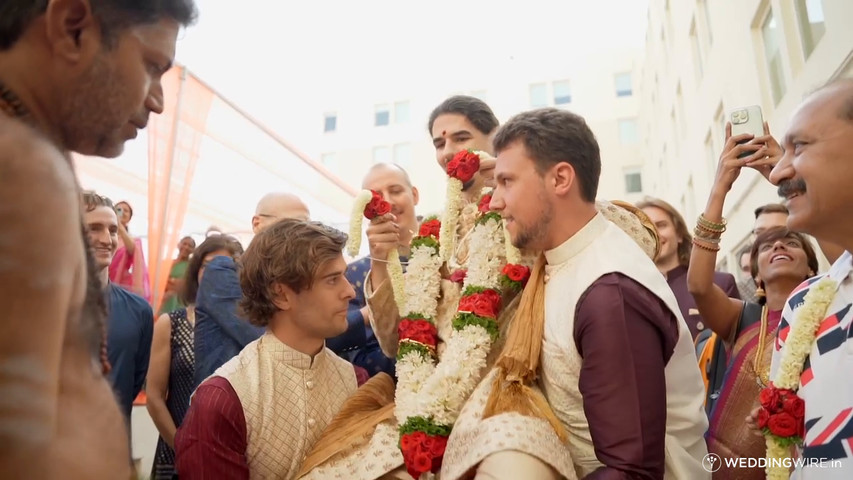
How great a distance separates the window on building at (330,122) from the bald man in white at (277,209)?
72.6ft

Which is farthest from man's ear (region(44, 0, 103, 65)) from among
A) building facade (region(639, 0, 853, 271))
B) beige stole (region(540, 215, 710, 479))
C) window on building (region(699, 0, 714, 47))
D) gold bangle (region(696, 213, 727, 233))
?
window on building (region(699, 0, 714, 47))

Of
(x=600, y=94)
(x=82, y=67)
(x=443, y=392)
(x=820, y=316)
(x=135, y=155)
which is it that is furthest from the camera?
(x=600, y=94)

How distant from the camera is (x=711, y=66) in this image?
35.8ft

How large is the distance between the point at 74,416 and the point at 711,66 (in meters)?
11.9

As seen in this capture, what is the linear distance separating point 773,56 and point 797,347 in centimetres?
691

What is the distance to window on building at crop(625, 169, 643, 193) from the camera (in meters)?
23.6

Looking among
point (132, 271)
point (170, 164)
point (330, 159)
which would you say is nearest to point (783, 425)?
point (132, 271)

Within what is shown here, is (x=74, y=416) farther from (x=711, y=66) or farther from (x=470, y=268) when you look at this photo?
(x=711, y=66)

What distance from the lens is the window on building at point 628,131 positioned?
2394cm

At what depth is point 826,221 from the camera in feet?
6.68

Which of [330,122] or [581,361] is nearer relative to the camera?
[581,361]

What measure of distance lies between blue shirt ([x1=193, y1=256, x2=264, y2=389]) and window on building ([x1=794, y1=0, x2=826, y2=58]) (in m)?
5.70

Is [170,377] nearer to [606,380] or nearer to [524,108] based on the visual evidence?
[606,380]

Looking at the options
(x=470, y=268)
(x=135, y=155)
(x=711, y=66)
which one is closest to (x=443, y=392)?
(x=470, y=268)
